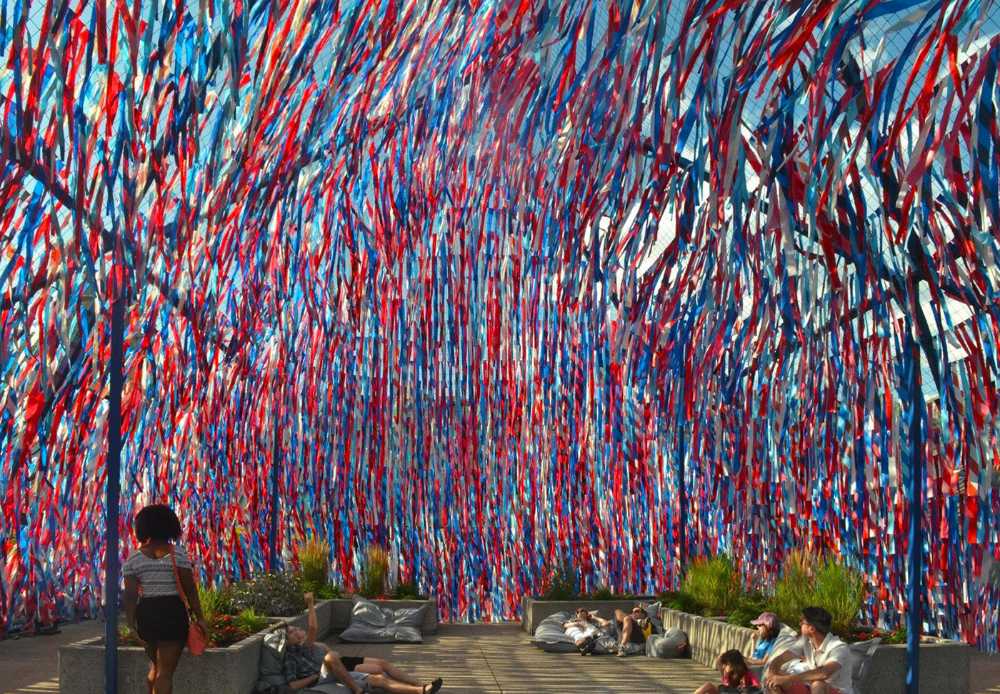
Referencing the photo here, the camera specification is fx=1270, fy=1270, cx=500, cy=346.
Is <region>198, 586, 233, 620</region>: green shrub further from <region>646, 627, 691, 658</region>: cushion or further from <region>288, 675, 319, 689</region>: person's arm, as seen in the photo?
<region>646, 627, 691, 658</region>: cushion

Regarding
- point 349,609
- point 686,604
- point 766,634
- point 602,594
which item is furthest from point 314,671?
point 602,594

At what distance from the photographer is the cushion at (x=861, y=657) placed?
7885 mm

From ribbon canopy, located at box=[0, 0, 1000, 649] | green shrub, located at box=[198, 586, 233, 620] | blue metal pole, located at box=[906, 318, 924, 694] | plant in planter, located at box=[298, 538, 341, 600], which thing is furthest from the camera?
plant in planter, located at box=[298, 538, 341, 600]

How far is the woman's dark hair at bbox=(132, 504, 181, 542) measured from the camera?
6938 millimetres

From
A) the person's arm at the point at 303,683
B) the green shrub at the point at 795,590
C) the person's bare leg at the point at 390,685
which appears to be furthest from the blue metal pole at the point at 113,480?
the green shrub at the point at 795,590

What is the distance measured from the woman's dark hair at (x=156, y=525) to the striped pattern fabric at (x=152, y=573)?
0.32ft

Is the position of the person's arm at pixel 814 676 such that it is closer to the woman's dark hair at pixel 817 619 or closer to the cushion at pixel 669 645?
the woman's dark hair at pixel 817 619

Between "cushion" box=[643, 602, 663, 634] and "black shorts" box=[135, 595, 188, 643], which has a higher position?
"black shorts" box=[135, 595, 188, 643]

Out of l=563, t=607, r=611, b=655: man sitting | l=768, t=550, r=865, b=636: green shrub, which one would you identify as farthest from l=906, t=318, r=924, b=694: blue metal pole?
l=563, t=607, r=611, b=655: man sitting

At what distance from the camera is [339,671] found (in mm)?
9180

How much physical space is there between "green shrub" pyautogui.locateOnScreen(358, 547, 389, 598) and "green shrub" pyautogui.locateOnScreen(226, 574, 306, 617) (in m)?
3.07

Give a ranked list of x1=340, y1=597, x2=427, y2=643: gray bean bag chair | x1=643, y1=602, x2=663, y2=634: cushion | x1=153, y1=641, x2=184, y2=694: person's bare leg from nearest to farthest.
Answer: x1=153, y1=641, x2=184, y2=694: person's bare leg
x1=643, y1=602, x2=663, y2=634: cushion
x1=340, y1=597, x2=427, y2=643: gray bean bag chair

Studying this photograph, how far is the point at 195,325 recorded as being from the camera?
34.4 ft

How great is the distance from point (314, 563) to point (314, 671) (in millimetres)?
7563
